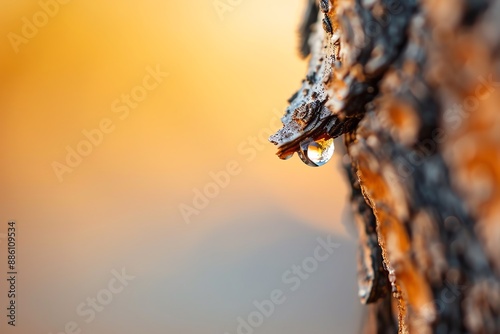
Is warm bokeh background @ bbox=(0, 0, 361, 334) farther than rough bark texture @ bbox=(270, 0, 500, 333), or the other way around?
warm bokeh background @ bbox=(0, 0, 361, 334)

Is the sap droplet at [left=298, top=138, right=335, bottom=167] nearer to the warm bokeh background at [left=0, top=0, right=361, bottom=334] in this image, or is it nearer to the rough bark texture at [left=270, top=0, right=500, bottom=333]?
the rough bark texture at [left=270, top=0, right=500, bottom=333]

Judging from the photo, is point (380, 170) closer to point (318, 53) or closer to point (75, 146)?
→ point (318, 53)

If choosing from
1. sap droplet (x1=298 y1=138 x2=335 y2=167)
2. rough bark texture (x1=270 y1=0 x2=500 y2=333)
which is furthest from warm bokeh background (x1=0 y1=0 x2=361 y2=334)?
rough bark texture (x1=270 y1=0 x2=500 y2=333)

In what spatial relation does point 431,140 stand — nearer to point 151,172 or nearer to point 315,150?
point 315,150

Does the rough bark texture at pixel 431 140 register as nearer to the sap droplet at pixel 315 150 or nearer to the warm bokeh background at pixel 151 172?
the sap droplet at pixel 315 150

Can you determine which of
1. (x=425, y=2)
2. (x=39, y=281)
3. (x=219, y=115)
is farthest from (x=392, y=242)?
(x=39, y=281)

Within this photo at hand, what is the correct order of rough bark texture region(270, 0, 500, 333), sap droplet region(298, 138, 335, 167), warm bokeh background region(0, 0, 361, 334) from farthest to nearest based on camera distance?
warm bokeh background region(0, 0, 361, 334) < sap droplet region(298, 138, 335, 167) < rough bark texture region(270, 0, 500, 333)

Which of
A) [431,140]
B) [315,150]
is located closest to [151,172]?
[315,150]
